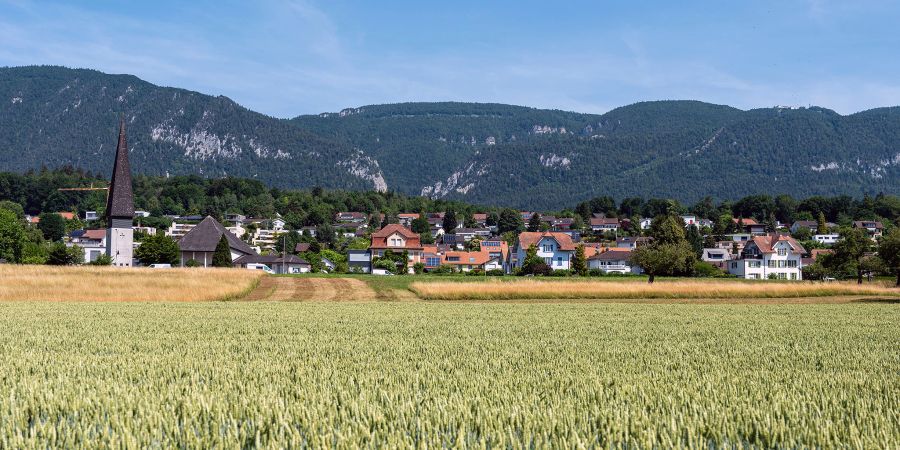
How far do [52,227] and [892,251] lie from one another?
5896 inches

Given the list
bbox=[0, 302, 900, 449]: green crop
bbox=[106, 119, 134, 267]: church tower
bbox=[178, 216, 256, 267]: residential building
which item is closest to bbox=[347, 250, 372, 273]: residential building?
bbox=[178, 216, 256, 267]: residential building

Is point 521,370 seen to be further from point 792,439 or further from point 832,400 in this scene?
point 792,439

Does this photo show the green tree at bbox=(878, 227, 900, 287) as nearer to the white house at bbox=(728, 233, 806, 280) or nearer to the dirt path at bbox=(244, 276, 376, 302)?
the dirt path at bbox=(244, 276, 376, 302)

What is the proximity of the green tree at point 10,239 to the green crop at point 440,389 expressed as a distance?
92.5 metres

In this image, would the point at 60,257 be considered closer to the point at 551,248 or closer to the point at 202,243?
the point at 202,243

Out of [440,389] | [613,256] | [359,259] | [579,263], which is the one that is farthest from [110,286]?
[613,256]

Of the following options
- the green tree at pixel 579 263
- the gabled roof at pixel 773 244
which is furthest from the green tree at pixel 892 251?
the gabled roof at pixel 773 244

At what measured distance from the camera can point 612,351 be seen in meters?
14.7

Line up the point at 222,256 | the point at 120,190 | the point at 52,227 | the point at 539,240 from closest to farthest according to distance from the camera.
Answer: the point at 120,190 → the point at 222,256 → the point at 539,240 → the point at 52,227

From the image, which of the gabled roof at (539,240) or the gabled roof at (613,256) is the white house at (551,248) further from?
the gabled roof at (613,256)

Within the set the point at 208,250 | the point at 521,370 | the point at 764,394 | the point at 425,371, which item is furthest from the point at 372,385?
the point at 208,250

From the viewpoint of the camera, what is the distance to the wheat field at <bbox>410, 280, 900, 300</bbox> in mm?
47875

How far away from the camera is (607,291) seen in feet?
162

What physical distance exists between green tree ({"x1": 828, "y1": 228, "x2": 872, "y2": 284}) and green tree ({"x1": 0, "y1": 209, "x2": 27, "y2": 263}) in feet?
325
